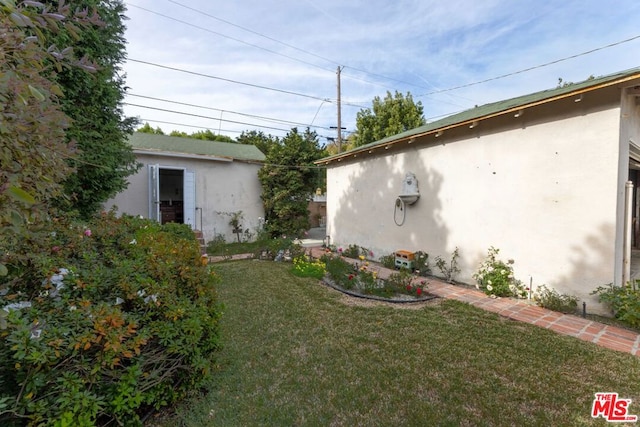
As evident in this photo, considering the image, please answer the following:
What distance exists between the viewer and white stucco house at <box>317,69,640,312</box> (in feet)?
12.7

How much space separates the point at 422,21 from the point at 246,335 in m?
8.74

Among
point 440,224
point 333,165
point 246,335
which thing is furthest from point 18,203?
point 333,165

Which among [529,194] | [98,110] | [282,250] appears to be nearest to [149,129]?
[98,110]

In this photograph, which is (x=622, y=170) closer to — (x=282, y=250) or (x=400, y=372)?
(x=400, y=372)

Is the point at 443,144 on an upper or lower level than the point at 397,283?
upper

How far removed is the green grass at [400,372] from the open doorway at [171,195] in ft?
21.9

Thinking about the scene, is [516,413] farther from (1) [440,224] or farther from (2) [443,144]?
(2) [443,144]

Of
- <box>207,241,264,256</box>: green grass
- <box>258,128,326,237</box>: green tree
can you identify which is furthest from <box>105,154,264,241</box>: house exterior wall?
<box>207,241,264,256</box>: green grass

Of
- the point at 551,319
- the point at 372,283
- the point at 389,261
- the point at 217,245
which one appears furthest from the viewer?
the point at 217,245

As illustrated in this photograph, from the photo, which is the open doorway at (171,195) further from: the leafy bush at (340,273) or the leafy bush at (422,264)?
the leafy bush at (422,264)

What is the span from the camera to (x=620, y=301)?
3662 millimetres

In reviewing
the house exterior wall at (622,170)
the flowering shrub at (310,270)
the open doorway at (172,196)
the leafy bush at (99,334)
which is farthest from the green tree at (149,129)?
the house exterior wall at (622,170)

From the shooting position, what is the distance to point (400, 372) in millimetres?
2523

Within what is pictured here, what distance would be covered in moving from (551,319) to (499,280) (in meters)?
1.07
